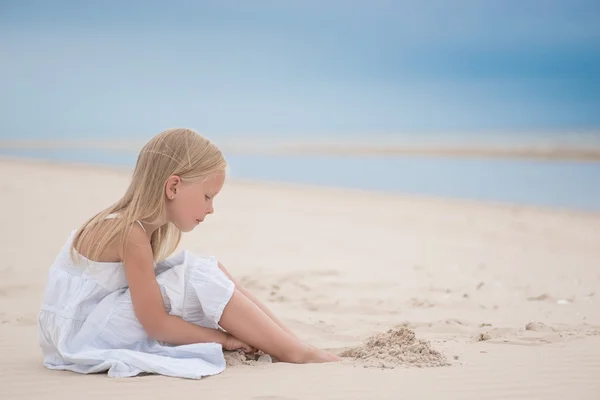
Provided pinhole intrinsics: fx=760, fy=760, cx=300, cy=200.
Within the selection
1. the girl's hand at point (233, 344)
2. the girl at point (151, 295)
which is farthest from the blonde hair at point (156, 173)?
the girl's hand at point (233, 344)

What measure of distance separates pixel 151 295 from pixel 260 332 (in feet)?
1.75

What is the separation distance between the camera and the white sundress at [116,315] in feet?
11.3

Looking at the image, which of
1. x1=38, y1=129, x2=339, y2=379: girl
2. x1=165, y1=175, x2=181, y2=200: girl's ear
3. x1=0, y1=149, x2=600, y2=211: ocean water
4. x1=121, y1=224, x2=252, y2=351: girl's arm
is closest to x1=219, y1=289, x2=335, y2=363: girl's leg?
x1=38, y1=129, x2=339, y2=379: girl

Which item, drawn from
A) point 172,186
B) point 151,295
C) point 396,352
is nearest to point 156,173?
point 172,186

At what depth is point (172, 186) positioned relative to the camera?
11.6 ft

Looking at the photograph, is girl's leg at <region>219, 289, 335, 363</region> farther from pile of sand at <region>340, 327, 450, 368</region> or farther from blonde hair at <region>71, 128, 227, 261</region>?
blonde hair at <region>71, 128, 227, 261</region>

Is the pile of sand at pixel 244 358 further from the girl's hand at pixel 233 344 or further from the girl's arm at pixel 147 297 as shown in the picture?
the girl's arm at pixel 147 297

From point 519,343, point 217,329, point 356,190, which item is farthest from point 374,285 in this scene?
point 356,190

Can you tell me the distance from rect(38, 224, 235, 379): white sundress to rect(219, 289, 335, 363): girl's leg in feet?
0.19

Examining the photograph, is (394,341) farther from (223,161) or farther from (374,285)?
(374,285)

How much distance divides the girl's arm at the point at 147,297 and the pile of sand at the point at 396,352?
0.85 meters

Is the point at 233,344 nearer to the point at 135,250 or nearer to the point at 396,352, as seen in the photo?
the point at 135,250

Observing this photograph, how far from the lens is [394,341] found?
12.5 feet

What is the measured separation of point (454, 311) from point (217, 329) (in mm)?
2292
